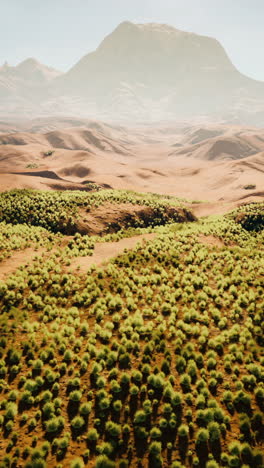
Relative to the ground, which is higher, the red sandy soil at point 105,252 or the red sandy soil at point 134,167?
the red sandy soil at point 105,252

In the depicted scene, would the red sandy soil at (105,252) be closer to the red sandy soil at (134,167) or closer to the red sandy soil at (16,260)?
the red sandy soil at (16,260)

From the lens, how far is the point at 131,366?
11.3 meters

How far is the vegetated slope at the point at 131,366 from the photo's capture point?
8.55m

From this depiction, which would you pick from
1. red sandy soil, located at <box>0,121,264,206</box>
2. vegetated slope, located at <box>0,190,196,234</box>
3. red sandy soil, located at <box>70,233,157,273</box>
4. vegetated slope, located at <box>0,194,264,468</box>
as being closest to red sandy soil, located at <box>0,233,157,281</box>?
red sandy soil, located at <box>70,233,157,273</box>

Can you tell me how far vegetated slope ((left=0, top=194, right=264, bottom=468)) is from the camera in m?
8.55

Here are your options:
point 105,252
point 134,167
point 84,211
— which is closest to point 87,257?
point 105,252

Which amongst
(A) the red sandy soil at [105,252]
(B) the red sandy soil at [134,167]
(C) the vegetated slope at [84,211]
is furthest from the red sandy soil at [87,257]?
(B) the red sandy soil at [134,167]

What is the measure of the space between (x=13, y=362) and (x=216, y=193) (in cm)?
5336

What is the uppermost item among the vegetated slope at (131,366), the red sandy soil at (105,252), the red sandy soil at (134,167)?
the vegetated slope at (131,366)

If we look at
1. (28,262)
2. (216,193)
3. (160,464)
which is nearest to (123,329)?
(160,464)

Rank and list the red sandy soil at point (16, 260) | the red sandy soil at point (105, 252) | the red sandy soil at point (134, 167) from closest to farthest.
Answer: the red sandy soil at point (16, 260) < the red sandy soil at point (105, 252) < the red sandy soil at point (134, 167)

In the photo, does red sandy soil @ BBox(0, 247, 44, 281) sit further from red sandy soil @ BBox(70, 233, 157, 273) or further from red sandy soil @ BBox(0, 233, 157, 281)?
red sandy soil @ BBox(70, 233, 157, 273)

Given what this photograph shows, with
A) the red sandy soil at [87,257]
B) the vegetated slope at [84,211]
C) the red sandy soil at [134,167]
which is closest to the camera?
the red sandy soil at [87,257]

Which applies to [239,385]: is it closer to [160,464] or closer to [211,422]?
[211,422]
